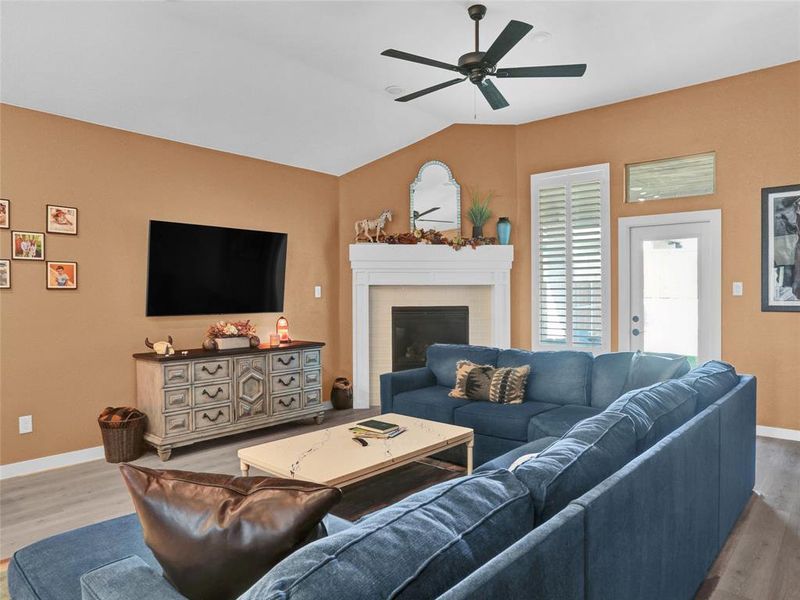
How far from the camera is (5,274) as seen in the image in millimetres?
3723

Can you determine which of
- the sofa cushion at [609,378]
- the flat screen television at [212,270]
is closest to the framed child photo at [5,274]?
the flat screen television at [212,270]

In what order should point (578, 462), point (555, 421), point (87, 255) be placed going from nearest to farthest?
point (578, 462) → point (555, 421) → point (87, 255)

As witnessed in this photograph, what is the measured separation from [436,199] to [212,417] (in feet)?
11.3

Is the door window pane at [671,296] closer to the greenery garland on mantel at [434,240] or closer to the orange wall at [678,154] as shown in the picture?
the orange wall at [678,154]

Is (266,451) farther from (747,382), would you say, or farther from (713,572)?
(747,382)

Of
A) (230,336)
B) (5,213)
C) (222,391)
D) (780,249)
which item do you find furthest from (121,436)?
(780,249)

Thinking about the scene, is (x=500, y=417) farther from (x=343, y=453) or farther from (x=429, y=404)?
(x=343, y=453)

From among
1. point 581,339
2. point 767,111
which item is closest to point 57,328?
point 581,339

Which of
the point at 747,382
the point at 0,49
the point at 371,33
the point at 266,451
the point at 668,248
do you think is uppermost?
the point at 371,33

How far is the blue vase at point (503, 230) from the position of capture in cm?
596

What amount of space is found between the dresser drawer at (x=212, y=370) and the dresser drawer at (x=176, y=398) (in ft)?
0.42

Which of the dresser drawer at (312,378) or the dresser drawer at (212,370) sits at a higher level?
the dresser drawer at (212,370)

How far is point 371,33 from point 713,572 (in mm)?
3920

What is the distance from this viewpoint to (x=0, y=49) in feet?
10.9
